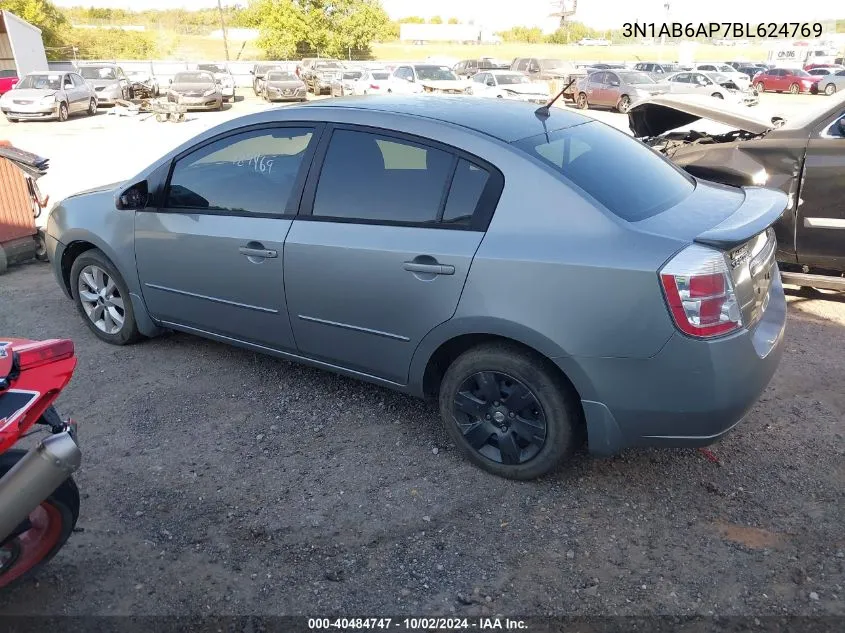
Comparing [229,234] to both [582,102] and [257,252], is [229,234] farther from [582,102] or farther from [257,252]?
[582,102]

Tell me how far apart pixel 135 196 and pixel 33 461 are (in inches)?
95.5

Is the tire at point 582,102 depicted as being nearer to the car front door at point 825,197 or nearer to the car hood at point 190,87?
the car hood at point 190,87

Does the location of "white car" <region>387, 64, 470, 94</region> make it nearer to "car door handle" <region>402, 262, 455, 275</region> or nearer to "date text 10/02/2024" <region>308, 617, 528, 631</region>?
"car door handle" <region>402, 262, 455, 275</region>

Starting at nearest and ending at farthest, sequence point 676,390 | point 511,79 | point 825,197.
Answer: point 676,390 < point 825,197 < point 511,79

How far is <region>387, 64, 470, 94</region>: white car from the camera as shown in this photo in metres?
24.3

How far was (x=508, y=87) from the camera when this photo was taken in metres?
23.1

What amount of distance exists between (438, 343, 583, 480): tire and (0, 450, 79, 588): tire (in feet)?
5.40

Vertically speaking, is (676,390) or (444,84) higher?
(444,84)

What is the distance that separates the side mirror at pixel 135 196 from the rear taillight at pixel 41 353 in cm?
187

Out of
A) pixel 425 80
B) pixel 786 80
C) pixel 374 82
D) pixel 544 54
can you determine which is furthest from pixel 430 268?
pixel 544 54

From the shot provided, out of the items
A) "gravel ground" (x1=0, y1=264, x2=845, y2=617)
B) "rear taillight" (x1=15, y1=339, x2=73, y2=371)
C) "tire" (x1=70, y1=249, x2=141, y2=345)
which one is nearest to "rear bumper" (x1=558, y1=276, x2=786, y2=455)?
"gravel ground" (x1=0, y1=264, x2=845, y2=617)

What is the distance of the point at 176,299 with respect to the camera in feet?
13.8

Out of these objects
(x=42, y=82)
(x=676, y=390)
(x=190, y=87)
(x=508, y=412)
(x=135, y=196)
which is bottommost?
(x=508, y=412)

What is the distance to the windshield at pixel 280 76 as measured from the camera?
96.0ft
